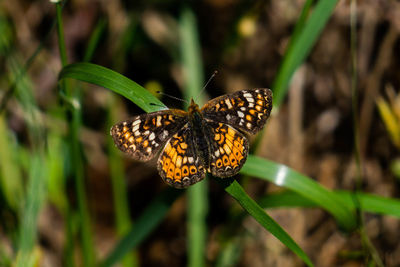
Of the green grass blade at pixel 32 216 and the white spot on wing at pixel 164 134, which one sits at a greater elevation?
the green grass blade at pixel 32 216

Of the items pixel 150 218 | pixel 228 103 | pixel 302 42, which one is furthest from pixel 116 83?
pixel 302 42

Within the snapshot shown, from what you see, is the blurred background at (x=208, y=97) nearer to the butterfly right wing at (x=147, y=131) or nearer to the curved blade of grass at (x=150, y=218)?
the curved blade of grass at (x=150, y=218)

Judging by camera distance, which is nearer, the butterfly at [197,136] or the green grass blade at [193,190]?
the butterfly at [197,136]

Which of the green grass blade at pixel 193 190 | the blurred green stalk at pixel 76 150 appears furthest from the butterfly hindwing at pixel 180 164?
the green grass blade at pixel 193 190

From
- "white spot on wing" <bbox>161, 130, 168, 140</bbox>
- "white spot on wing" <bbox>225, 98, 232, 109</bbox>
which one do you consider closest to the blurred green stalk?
"white spot on wing" <bbox>161, 130, 168, 140</bbox>

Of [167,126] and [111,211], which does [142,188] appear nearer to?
[111,211]

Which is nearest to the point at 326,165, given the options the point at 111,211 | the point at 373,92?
the point at 373,92
